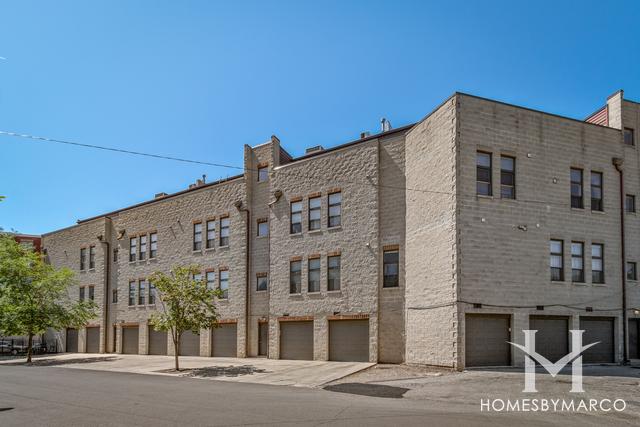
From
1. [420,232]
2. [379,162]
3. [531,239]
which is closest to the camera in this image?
[531,239]

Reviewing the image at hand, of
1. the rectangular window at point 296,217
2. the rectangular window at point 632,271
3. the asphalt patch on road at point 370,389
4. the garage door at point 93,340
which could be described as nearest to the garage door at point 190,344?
the rectangular window at point 296,217

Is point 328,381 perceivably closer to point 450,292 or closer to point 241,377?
point 241,377

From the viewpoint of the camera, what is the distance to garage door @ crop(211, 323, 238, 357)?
3534cm

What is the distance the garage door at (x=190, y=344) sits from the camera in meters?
38.0

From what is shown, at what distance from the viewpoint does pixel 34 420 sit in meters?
13.2

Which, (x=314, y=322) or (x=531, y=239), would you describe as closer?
(x=531, y=239)

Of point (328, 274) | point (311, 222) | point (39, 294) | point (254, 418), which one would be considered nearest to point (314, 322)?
point (328, 274)

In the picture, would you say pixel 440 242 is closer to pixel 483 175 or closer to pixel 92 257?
pixel 483 175

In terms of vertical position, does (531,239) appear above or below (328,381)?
above

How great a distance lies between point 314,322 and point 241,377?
6.93 m

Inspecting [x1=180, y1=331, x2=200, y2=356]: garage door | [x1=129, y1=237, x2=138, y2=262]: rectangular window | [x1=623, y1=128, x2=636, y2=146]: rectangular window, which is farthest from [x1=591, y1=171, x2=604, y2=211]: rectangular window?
[x1=129, y1=237, x2=138, y2=262]: rectangular window

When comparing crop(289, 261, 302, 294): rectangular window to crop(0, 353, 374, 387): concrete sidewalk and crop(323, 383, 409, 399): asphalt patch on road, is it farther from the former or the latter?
crop(323, 383, 409, 399): asphalt patch on road

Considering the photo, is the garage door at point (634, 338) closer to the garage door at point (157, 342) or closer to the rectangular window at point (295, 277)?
the rectangular window at point (295, 277)

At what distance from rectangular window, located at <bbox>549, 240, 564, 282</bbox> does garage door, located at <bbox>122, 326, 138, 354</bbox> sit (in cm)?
3067
